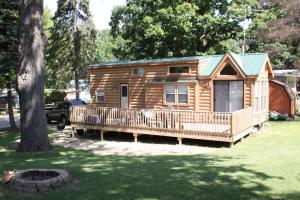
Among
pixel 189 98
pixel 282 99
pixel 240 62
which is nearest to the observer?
pixel 240 62

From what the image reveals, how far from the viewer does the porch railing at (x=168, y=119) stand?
15.4m

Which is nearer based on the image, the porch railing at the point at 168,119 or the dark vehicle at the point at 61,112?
the porch railing at the point at 168,119

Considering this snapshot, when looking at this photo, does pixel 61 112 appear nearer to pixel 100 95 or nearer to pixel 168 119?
pixel 100 95

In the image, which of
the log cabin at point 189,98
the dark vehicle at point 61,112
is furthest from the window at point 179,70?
the dark vehicle at point 61,112

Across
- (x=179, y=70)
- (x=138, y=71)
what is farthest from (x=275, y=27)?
(x=138, y=71)

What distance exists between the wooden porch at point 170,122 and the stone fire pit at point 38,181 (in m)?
9.10

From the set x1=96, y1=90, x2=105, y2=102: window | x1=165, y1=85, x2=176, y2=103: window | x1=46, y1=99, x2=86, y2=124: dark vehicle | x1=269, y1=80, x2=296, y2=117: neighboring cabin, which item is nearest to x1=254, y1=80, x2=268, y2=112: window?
x1=269, y1=80, x2=296, y2=117: neighboring cabin

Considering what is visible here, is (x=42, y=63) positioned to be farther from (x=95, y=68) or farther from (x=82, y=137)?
(x=95, y=68)

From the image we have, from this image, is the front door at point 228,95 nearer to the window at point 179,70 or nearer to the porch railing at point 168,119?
the porch railing at point 168,119

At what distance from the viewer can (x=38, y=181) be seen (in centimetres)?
680

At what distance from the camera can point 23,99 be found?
1382 centimetres

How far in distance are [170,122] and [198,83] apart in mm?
3392

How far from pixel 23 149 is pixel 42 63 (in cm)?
323

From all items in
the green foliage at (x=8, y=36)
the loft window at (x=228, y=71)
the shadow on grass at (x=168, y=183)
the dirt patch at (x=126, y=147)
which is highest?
the green foliage at (x=8, y=36)
